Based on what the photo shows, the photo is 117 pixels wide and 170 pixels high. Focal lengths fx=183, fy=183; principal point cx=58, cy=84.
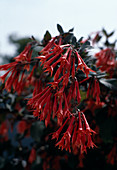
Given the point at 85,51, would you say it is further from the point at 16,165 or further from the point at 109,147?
the point at 16,165

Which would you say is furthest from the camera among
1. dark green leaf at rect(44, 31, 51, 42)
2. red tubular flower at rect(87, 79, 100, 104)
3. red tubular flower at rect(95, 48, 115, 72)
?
red tubular flower at rect(95, 48, 115, 72)

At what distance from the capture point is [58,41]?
94cm

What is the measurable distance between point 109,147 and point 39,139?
1.90ft

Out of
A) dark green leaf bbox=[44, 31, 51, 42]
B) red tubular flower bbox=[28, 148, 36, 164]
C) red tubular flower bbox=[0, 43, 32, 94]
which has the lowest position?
red tubular flower bbox=[28, 148, 36, 164]

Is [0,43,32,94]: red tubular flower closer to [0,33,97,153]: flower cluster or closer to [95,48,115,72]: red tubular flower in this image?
[0,33,97,153]: flower cluster

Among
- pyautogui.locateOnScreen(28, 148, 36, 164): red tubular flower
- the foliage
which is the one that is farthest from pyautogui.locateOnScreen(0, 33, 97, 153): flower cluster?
pyautogui.locateOnScreen(28, 148, 36, 164): red tubular flower

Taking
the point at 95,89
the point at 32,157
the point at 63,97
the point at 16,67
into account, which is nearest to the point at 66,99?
the point at 63,97

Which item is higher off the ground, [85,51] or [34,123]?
[85,51]

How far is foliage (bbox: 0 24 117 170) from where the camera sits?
712 millimetres

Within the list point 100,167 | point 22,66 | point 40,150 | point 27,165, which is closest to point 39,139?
point 40,150

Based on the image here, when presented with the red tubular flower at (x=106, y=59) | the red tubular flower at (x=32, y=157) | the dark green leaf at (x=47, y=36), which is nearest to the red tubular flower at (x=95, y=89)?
the dark green leaf at (x=47, y=36)

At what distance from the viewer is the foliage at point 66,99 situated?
2.34 ft

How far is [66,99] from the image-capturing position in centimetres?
76

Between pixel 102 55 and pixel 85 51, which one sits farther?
pixel 102 55
